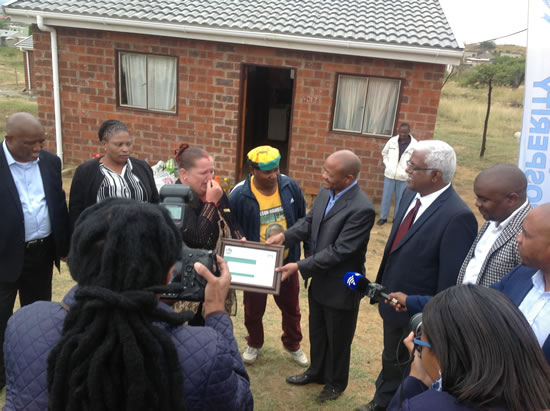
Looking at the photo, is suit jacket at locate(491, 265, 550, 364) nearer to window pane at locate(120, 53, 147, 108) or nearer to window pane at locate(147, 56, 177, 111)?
window pane at locate(147, 56, 177, 111)

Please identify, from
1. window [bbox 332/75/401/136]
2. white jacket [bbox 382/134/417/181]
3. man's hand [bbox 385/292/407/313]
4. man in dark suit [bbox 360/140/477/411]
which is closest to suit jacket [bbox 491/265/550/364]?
man in dark suit [bbox 360/140/477/411]

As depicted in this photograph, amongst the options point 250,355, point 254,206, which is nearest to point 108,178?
point 254,206

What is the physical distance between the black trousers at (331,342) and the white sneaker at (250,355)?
519mm

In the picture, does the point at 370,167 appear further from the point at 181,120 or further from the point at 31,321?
the point at 31,321

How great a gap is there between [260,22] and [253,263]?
626 cm

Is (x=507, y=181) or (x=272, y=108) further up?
(x=272, y=108)

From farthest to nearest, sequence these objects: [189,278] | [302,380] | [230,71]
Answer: [230,71] → [302,380] → [189,278]

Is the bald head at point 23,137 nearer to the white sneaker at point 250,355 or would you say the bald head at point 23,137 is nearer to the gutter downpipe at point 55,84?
the white sneaker at point 250,355

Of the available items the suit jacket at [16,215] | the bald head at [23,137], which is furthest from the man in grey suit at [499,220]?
the bald head at [23,137]

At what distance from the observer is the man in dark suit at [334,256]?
2.89 meters

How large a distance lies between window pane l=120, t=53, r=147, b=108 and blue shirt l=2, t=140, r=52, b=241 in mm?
5822

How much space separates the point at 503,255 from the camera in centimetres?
229

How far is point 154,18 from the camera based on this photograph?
24.9 ft

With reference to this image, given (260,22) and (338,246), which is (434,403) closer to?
(338,246)
